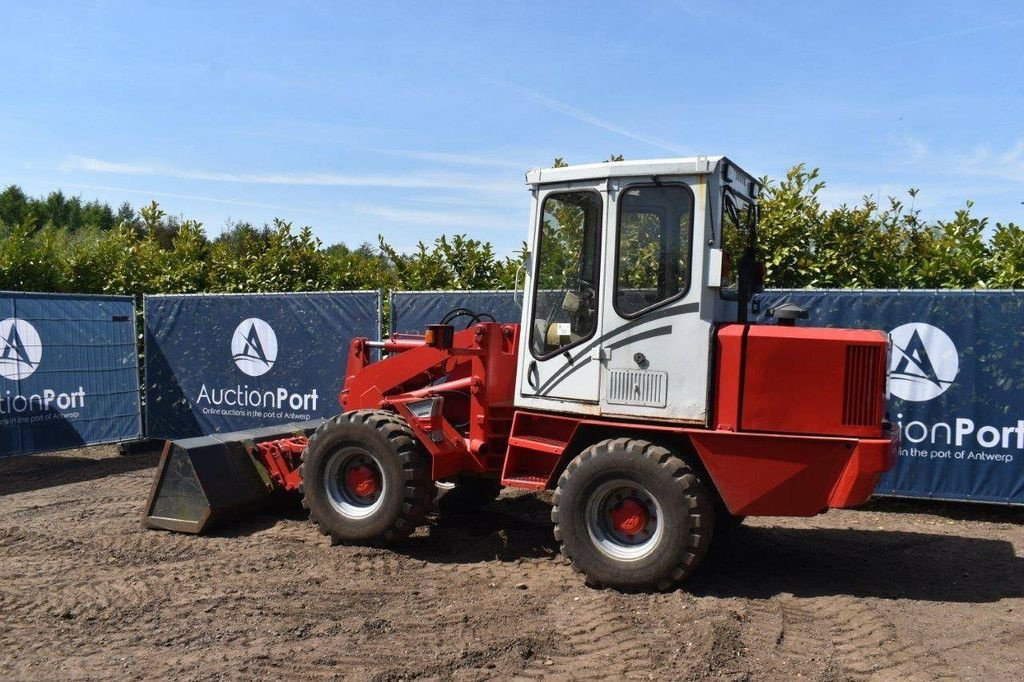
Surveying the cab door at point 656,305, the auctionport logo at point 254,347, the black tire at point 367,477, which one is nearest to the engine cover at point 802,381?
the cab door at point 656,305

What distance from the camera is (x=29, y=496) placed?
9.02 meters

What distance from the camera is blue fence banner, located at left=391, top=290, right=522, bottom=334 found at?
9758 mm

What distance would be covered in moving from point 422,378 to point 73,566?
2.86 m

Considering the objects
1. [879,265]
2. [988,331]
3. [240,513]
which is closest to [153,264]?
[240,513]

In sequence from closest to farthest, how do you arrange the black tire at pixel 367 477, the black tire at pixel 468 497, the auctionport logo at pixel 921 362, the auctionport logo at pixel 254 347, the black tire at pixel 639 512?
1. the black tire at pixel 639 512
2. the black tire at pixel 367 477
3. the black tire at pixel 468 497
4. the auctionport logo at pixel 921 362
5. the auctionport logo at pixel 254 347

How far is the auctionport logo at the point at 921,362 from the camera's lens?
27.1ft

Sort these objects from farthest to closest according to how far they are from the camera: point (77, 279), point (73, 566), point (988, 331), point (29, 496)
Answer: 1. point (77, 279)
2. point (29, 496)
3. point (988, 331)
4. point (73, 566)

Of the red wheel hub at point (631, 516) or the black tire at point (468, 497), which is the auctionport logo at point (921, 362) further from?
the black tire at point (468, 497)

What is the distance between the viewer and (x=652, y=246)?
19.1ft

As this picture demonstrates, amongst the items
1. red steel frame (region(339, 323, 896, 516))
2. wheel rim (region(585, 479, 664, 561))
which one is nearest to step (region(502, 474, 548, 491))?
red steel frame (region(339, 323, 896, 516))

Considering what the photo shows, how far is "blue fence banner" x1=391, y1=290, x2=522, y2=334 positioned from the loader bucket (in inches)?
129

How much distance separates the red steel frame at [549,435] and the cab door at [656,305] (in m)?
0.14

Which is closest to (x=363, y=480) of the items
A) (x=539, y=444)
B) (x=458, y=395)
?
(x=458, y=395)

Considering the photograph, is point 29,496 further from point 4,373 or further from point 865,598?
point 865,598
